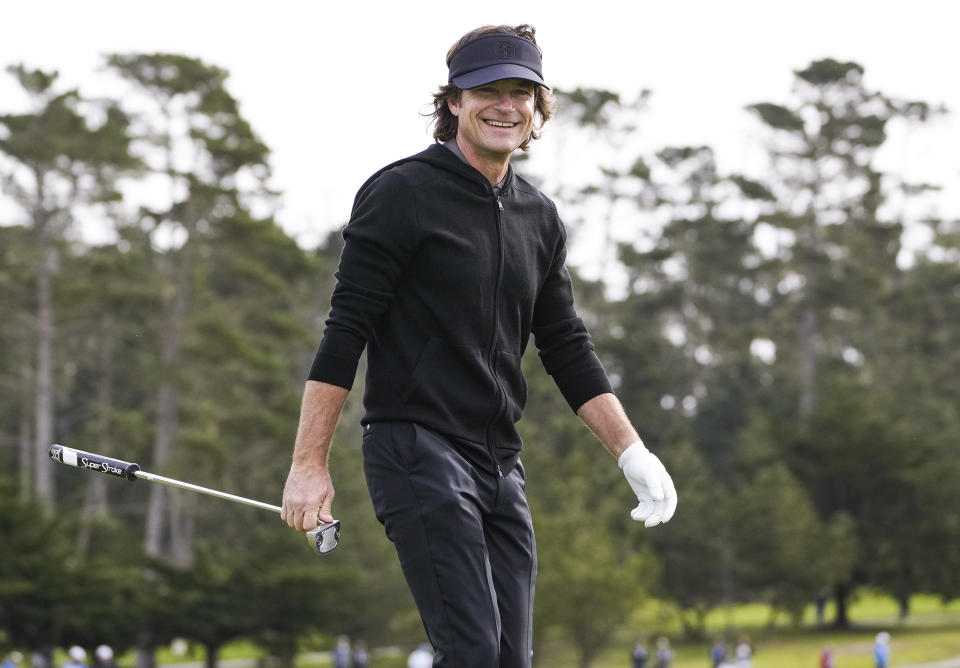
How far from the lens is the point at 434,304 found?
168 inches

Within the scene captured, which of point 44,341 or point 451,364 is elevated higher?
point 44,341

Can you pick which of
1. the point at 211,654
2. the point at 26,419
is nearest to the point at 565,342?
the point at 211,654

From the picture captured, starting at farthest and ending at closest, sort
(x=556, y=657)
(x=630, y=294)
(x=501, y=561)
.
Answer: (x=630, y=294), (x=556, y=657), (x=501, y=561)

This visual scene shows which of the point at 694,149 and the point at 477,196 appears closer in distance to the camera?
the point at 477,196

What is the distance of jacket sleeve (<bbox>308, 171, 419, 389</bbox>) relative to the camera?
4.20 metres

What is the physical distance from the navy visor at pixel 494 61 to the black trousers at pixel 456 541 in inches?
42.0

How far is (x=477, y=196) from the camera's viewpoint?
4352 millimetres

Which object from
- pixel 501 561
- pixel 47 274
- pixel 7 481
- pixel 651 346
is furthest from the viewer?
pixel 651 346

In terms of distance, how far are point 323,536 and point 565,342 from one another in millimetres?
1190

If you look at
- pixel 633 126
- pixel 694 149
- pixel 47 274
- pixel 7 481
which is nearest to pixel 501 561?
pixel 7 481

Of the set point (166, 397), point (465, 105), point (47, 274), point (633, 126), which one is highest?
point (633, 126)

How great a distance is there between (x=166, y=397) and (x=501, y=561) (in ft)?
137

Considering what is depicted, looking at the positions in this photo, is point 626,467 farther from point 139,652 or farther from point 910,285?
point 910,285

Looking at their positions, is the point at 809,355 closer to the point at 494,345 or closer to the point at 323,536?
the point at 494,345
